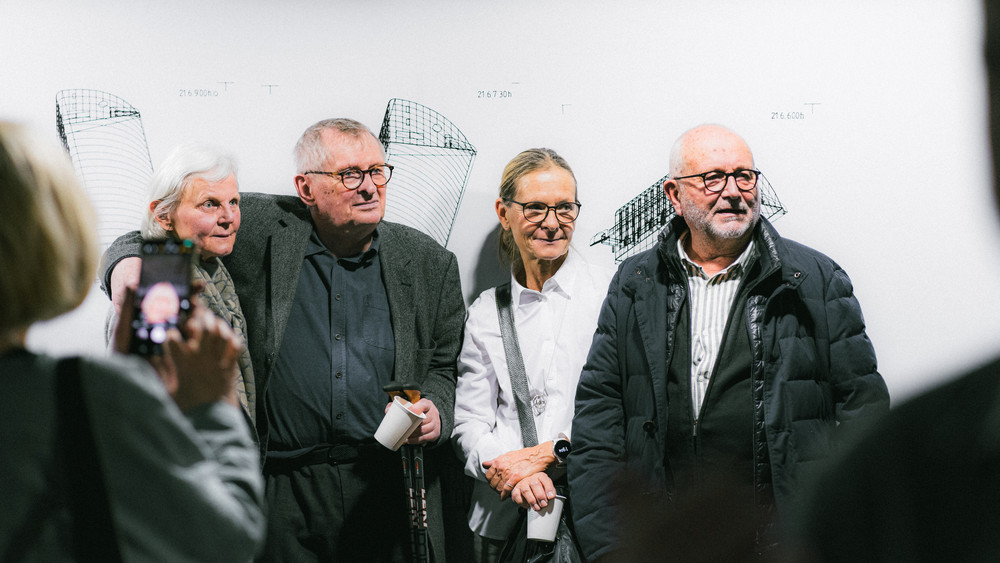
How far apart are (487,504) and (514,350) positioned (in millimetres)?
598

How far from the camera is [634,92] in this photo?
3895 mm

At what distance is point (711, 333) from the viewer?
311 centimetres

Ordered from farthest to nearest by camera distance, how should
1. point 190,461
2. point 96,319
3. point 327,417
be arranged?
point 96,319, point 327,417, point 190,461

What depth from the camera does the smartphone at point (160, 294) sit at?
5.46 feet

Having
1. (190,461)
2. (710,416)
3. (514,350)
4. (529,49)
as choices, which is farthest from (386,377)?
(190,461)

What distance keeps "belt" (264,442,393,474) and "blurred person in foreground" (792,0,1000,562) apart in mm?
2881

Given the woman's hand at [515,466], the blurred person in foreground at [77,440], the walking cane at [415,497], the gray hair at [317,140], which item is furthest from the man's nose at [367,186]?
the blurred person in foreground at [77,440]

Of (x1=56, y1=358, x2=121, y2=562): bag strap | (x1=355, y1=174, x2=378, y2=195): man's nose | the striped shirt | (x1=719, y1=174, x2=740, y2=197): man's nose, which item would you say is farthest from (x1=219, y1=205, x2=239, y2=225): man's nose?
(x1=56, y1=358, x2=121, y2=562): bag strap

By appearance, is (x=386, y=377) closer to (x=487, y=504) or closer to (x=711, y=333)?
(x=487, y=504)

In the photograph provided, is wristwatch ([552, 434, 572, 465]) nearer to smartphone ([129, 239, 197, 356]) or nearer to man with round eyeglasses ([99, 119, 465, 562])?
man with round eyeglasses ([99, 119, 465, 562])

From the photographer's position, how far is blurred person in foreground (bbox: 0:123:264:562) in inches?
51.7

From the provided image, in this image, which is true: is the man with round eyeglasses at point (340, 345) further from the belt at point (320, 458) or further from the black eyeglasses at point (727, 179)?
the black eyeglasses at point (727, 179)

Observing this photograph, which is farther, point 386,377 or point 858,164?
point 858,164

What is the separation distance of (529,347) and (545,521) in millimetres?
676
